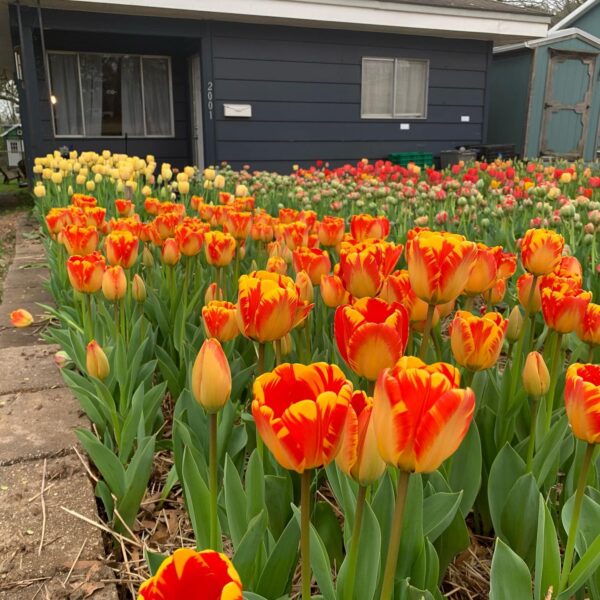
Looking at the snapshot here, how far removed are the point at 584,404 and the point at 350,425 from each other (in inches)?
13.0

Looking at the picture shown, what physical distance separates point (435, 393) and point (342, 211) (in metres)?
3.45

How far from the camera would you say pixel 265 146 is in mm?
9867

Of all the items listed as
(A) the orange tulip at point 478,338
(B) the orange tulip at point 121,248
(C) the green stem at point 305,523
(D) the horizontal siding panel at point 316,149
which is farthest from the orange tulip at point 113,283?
(D) the horizontal siding panel at point 316,149

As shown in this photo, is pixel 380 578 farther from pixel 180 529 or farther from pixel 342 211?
pixel 342 211

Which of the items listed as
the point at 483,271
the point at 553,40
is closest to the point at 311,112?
the point at 553,40

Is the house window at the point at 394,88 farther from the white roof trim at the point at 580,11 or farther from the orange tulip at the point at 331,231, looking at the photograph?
the orange tulip at the point at 331,231

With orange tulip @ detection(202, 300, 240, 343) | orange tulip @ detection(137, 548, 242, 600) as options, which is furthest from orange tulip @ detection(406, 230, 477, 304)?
orange tulip @ detection(137, 548, 242, 600)

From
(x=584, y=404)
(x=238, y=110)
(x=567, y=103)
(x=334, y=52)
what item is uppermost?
(x=334, y=52)

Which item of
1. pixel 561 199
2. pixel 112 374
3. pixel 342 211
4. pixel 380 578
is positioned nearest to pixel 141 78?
pixel 342 211

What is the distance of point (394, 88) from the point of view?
10.7 meters

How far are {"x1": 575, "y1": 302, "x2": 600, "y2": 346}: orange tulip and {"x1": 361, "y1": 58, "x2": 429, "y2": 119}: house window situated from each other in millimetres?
9958

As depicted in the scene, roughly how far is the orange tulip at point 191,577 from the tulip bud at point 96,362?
3.20ft

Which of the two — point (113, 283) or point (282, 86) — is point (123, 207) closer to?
point (113, 283)

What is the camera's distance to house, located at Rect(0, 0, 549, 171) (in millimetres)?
8883
